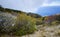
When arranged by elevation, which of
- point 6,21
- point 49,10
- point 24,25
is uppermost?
point 49,10

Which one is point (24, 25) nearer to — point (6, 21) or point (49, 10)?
point (6, 21)

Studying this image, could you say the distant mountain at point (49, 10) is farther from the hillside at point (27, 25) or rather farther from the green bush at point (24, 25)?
the green bush at point (24, 25)

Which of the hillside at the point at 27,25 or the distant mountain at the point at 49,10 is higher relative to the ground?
the distant mountain at the point at 49,10

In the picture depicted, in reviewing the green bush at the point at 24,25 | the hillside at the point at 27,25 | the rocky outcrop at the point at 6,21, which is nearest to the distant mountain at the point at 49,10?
the hillside at the point at 27,25

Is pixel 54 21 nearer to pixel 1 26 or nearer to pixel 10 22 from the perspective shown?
pixel 10 22

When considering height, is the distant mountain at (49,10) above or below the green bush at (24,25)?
above

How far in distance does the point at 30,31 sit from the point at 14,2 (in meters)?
0.81

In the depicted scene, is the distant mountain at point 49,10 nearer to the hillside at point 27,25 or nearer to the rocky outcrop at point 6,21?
the hillside at point 27,25

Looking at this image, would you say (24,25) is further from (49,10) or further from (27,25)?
(49,10)

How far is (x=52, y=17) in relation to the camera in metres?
3.32

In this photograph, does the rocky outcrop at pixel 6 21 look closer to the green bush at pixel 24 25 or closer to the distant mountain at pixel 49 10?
the green bush at pixel 24 25

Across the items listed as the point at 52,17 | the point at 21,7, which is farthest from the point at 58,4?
the point at 21,7

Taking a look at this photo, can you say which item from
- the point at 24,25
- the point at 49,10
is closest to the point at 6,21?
the point at 24,25

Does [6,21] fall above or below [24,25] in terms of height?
above
